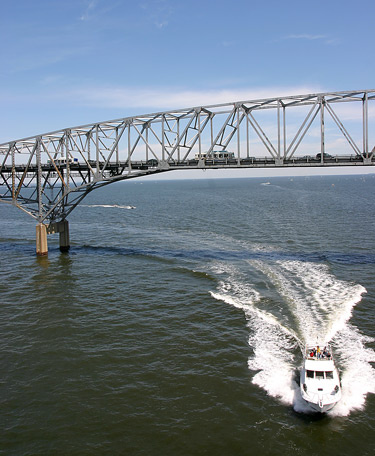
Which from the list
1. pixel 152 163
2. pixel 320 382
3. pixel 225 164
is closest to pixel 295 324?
pixel 320 382

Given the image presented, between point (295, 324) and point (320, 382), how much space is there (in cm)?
854

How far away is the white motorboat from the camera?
1886cm

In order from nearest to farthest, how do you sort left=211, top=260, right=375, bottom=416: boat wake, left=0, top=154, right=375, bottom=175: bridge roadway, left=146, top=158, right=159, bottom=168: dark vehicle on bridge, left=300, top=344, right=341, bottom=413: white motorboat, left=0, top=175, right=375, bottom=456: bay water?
left=0, top=175, right=375, bottom=456: bay water, left=300, top=344, right=341, bottom=413: white motorboat, left=211, top=260, right=375, bottom=416: boat wake, left=0, top=154, right=375, bottom=175: bridge roadway, left=146, top=158, right=159, bottom=168: dark vehicle on bridge

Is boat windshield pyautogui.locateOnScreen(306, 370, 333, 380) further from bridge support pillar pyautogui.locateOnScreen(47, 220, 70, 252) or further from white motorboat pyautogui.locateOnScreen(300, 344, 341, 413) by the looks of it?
bridge support pillar pyautogui.locateOnScreen(47, 220, 70, 252)

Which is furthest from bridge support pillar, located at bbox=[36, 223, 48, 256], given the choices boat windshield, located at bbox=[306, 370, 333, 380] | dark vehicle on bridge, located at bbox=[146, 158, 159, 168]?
boat windshield, located at bbox=[306, 370, 333, 380]

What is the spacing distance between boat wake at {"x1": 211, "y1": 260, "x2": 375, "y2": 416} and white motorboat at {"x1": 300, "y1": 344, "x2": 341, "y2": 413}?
0.59m

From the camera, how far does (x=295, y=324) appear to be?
1113 inches

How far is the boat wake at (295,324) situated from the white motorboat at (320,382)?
1.95 feet

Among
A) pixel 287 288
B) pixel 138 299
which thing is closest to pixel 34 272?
pixel 138 299

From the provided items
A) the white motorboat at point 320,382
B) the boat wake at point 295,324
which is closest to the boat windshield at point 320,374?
the white motorboat at point 320,382

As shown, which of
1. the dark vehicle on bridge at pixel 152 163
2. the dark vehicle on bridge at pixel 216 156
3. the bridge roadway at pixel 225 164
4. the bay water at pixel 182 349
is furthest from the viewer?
the dark vehicle on bridge at pixel 152 163

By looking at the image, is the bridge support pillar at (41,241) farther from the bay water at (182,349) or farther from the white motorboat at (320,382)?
the white motorboat at (320,382)

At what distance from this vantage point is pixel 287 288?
35812mm

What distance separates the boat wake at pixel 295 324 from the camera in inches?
831
